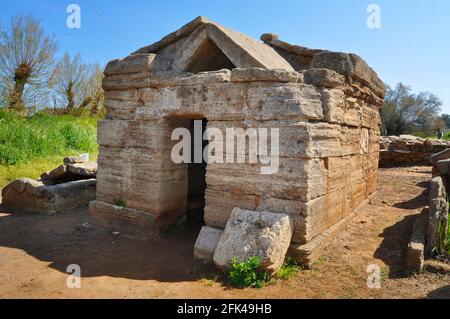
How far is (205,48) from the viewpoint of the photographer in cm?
573

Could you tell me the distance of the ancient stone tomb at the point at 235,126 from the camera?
4598 mm

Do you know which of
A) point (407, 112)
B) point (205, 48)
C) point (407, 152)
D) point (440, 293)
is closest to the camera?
point (440, 293)

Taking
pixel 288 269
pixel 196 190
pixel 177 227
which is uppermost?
pixel 196 190

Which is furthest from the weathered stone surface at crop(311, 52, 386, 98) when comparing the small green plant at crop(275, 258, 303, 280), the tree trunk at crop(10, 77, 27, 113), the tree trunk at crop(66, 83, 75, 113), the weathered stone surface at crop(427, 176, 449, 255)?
the tree trunk at crop(66, 83, 75, 113)

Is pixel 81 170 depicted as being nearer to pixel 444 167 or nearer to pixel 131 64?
pixel 131 64

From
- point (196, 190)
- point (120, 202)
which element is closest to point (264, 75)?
point (120, 202)

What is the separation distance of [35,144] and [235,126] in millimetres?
10892

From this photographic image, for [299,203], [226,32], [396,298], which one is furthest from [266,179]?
[226,32]

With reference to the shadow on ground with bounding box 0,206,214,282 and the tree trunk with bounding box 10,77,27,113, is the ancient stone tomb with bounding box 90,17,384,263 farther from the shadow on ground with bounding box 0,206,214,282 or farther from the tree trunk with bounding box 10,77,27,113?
the tree trunk with bounding box 10,77,27,113

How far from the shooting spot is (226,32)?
5246 mm

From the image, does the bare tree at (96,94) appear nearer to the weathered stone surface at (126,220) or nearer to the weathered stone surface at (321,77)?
the weathered stone surface at (126,220)
